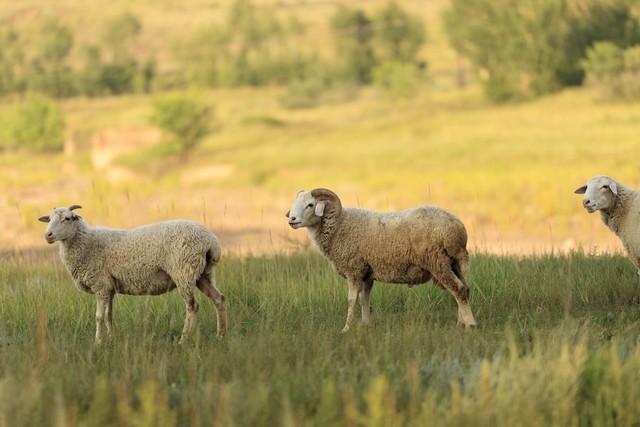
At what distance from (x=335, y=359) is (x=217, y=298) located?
182cm

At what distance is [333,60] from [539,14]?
87.3 ft

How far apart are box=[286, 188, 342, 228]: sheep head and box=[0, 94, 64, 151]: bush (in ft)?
183

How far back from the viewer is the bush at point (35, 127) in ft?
206

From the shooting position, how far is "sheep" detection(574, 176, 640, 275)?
32.2ft

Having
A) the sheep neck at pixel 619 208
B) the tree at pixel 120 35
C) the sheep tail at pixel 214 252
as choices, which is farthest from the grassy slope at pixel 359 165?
the tree at pixel 120 35

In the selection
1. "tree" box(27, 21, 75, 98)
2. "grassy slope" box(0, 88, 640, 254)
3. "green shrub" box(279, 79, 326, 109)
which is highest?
"tree" box(27, 21, 75, 98)

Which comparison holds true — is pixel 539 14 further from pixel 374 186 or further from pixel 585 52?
pixel 374 186

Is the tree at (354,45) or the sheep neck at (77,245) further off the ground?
the tree at (354,45)

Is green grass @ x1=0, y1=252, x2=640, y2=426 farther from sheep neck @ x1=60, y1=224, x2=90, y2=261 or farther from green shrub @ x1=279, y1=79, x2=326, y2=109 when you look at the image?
green shrub @ x1=279, y1=79, x2=326, y2=109

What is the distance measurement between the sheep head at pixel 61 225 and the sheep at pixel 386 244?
1.86 metres

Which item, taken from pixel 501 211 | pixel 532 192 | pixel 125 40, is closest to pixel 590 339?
pixel 501 211

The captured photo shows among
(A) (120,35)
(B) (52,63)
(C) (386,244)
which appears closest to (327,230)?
(C) (386,244)

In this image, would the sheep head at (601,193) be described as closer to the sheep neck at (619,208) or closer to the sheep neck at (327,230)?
the sheep neck at (619,208)

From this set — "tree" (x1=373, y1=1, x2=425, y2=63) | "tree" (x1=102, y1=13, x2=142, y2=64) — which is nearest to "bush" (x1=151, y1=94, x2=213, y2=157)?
"tree" (x1=373, y1=1, x2=425, y2=63)
